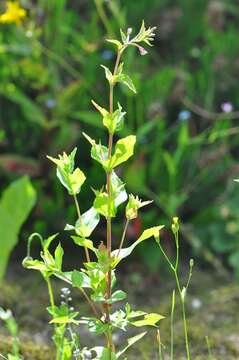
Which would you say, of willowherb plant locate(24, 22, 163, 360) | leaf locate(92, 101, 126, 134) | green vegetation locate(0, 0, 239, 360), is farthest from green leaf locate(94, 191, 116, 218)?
green vegetation locate(0, 0, 239, 360)

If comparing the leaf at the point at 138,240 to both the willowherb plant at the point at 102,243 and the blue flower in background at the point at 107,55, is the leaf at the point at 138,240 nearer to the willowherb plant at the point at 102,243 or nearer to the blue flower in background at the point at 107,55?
the willowherb plant at the point at 102,243

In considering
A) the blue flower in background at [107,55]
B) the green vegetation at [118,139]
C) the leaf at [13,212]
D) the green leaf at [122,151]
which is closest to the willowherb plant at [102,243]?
the green leaf at [122,151]

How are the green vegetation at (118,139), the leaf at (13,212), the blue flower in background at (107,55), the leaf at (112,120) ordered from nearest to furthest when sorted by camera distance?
the leaf at (112,120) → the leaf at (13,212) → the green vegetation at (118,139) → the blue flower in background at (107,55)

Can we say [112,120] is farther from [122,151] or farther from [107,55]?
[107,55]

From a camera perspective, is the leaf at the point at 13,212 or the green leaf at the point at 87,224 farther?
the leaf at the point at 13,212

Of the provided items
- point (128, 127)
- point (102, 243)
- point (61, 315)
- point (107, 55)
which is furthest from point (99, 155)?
point (107, 55)
